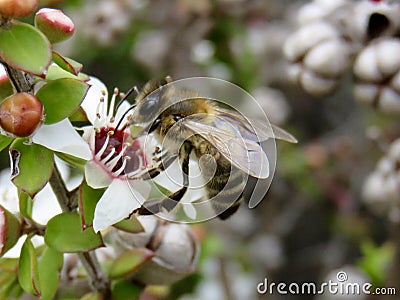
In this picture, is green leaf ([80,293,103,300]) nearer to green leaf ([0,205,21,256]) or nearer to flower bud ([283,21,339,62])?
green leaf ([0,205,21,256])

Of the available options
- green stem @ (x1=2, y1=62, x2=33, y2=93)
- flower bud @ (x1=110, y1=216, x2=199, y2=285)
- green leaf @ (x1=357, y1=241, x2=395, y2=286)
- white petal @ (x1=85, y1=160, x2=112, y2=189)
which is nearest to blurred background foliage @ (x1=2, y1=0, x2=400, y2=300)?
green leaf @ (x1=357, y1=241, x2=395, y2=286)

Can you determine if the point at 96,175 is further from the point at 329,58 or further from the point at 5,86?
the point at 329,58

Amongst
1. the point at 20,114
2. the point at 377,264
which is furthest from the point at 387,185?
the point at 20,114

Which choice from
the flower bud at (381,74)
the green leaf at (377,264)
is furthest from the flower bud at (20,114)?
the green leaf at (377,264)

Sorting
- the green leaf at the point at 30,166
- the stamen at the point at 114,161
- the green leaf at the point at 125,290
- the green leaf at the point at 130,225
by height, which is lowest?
the green leaf at the point at 125,290

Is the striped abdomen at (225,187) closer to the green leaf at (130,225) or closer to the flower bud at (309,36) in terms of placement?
the green leaf at (130,225)

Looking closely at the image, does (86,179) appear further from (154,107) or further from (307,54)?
(307,54)
